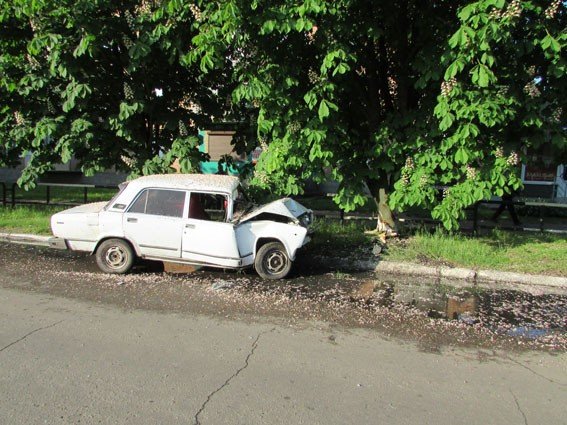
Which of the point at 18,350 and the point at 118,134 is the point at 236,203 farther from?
the point at 18,350

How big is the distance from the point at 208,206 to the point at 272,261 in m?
1.26

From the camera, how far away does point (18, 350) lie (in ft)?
14.0

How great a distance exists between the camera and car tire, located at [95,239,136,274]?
6.98m

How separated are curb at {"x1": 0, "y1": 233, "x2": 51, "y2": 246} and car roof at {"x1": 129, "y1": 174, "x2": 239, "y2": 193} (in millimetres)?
3406

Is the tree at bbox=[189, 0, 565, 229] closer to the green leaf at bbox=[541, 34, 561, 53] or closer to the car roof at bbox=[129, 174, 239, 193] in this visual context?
the green leaf at bbox=[541, 34, 561, 53]

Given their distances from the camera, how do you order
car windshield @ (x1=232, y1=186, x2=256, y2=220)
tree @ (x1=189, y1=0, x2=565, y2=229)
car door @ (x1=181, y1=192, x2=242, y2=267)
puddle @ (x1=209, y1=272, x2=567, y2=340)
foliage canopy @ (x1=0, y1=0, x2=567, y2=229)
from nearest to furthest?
puddle @ (x1=209, y1=272, x2=567, y2=340) < tree @ (x1=189, y1=0, x2=565, y2=229) < foliage canopy @ (x1=0, y1=0, x2=567, y2=229) < car door @ (x1=181, y1=192, x2=242, y2=267) < car windshield @ (x1=232, y1=186, x2=256, y2=220)

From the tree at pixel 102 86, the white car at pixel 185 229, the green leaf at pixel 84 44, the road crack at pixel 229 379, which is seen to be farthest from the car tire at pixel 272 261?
the green leaf at pixel 84 44

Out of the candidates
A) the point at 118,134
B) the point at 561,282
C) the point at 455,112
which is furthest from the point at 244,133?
the point at 561,282

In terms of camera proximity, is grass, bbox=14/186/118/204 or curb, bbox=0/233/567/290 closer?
curb, bbox=0/233/567/290

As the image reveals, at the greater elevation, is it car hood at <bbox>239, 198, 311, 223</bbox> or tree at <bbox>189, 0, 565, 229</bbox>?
tree at <bbox>189, 0, 565, 229</bbox>

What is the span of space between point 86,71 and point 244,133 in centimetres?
305

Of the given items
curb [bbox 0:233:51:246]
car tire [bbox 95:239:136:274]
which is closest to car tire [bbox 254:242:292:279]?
car tire [bbox 95:239:136:274]

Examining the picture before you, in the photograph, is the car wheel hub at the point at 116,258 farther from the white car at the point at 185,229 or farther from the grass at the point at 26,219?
the grass at the point at 26,219

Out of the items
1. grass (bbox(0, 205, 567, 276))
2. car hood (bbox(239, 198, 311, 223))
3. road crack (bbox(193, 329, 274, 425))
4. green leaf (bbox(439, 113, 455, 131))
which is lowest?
road crack (bbox(193, 329, 274, 425))
